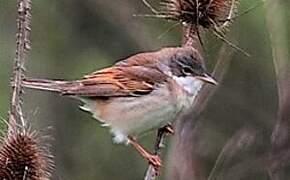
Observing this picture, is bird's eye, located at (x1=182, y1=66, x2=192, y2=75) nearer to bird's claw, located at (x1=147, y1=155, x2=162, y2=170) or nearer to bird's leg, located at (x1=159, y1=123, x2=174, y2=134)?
bird's leg, located at (x1=159, y1=123, x2=174, y2=134)

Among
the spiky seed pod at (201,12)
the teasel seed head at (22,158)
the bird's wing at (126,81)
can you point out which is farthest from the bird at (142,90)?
the teasel seed head at (22,158)

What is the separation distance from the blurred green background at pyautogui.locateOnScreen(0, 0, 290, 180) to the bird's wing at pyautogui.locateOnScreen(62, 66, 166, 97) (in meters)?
1.74

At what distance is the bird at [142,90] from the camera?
24.3 ft

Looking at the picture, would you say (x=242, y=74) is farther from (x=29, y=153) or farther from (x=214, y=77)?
(x=29, y=153)

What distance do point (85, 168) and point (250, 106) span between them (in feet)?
5.08

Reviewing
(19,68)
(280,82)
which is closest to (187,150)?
(280,82)

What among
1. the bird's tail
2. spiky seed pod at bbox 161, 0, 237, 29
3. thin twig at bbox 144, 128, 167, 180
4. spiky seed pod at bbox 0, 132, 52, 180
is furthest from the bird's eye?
spiky seed pod at bbox 0, 132, 52, 180

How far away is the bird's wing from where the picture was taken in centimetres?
759

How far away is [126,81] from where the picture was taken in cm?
763

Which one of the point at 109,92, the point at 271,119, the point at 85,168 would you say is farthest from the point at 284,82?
the point at 85,168

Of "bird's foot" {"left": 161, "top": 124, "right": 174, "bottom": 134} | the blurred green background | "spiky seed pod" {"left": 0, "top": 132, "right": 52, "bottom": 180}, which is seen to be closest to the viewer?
"spiky seed pod" {"left": 0, "top": 132, "right": 52, "bottom": 180}

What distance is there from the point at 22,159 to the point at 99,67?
3.81m

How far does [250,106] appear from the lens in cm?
971

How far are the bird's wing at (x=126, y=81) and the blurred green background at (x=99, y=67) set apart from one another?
68.4 inches
